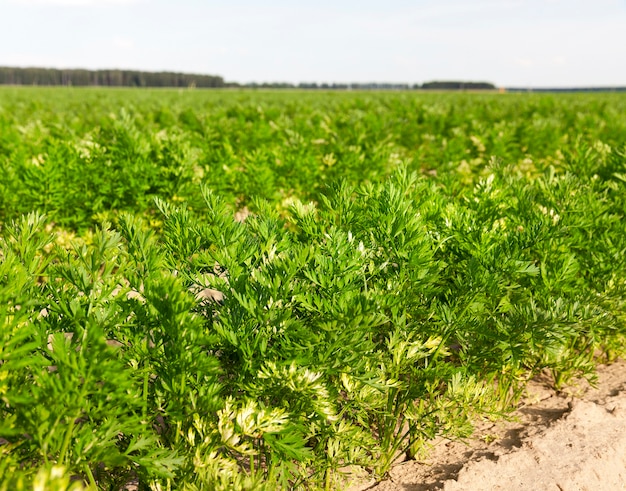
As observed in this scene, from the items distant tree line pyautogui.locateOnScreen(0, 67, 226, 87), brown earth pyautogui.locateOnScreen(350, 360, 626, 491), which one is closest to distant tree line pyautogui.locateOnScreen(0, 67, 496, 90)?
distant tree line pyautogui.locateOnScreen(0, 67, 226, 87)

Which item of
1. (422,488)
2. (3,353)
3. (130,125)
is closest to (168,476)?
(3,353)

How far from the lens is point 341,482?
2.87m

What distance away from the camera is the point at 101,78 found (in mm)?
105500

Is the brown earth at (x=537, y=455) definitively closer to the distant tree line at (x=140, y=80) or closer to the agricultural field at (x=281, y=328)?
the agricultural field at (x=281, y=328)

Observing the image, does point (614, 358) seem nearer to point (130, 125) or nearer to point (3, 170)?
point (130, 125)

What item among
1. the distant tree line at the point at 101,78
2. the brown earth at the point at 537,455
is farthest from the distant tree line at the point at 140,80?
the brown earth at the point at 537,455

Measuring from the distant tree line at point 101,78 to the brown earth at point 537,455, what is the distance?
102m

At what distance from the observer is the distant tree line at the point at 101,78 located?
98.4m

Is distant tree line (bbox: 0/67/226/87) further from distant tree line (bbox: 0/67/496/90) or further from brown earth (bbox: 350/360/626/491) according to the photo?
brown earth (bbox: 350/360/626/491)

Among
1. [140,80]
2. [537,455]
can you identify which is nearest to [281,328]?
[537,455]

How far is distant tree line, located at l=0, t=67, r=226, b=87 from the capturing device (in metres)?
98.4

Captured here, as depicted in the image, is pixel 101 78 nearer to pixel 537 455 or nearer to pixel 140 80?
pixel 140 80

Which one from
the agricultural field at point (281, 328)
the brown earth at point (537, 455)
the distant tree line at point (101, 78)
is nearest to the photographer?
the agricultural field at point (281, 328)

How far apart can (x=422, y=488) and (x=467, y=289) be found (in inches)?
45.3
